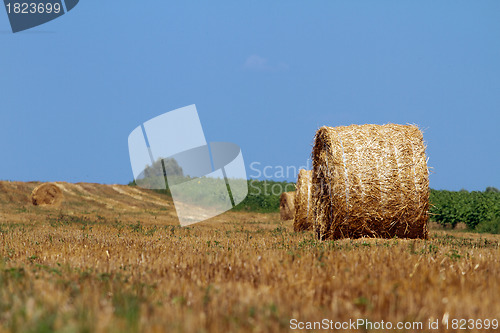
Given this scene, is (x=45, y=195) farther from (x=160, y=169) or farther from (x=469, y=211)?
(x=469, y=211)

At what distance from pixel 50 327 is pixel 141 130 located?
13.6 m

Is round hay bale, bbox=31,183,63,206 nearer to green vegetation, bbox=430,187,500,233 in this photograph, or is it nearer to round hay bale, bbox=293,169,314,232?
round hay bale, bbox=293,169,314,232

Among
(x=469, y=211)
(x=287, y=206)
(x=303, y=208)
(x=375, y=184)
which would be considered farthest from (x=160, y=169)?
(x=375, y=184)

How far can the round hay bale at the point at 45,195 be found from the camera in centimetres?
2866

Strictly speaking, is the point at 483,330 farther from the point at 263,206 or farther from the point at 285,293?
the point at 263,206

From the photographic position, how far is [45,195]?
94.8ft

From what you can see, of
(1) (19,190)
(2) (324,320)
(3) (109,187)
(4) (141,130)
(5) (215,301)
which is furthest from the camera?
(3) (109,187)

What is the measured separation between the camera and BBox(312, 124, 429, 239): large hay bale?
463 inches

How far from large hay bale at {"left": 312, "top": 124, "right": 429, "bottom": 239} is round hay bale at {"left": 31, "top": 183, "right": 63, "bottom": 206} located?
2155cm

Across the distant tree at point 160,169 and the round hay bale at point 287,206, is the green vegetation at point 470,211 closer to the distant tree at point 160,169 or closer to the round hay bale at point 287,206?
the round hay bale at point 287,206

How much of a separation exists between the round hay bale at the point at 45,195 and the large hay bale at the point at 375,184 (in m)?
21.6

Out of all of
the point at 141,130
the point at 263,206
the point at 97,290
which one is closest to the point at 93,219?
the point at 141,130

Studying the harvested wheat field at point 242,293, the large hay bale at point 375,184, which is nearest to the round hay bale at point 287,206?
the large hay bale at point 375,184

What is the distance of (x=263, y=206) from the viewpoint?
4100 centimetres
